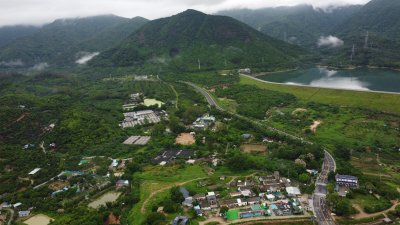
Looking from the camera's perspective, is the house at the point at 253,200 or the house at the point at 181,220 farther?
the house at the point at 253,200

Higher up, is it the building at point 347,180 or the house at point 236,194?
the building at point 347,180

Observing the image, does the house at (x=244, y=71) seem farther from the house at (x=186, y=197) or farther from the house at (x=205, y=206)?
the house at (x=205, y=206)

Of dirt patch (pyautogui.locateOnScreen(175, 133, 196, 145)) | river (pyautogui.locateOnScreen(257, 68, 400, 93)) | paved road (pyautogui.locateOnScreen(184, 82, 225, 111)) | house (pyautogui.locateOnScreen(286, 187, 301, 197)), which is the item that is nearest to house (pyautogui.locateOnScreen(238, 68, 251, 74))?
river (pyautogui.locateOnScreen(257, 68, 400, 93))

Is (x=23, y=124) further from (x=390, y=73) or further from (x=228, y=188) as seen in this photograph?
(x=390, y=73)

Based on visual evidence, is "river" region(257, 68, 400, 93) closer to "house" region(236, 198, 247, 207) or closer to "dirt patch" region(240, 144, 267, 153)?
"dirt patch" region(240, 144, 267, 153)

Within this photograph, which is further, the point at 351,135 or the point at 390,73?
the point at 390,73

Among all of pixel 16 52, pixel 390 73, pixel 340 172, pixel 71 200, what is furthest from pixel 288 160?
pixel 16 52

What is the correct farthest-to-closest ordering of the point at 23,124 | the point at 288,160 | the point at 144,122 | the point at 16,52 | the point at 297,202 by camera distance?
the point at 16,52 → the point at 144,122 → the point at 23,124 → the point at 288,160 → the point at 297,202

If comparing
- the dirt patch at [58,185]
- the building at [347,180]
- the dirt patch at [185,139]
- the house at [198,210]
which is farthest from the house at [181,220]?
the dirt patch at [185,139]

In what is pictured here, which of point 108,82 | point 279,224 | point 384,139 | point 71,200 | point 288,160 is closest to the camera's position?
point 279,224
